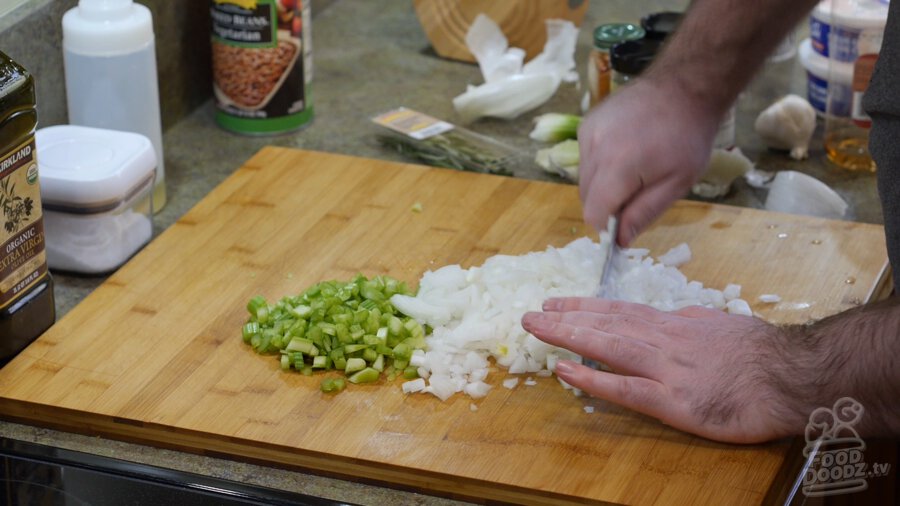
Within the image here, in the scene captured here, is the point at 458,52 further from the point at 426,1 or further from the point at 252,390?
the point at 252,390

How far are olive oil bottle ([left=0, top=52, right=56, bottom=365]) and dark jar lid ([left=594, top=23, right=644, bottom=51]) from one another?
0.93 meters

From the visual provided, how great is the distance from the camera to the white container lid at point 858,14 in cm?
189

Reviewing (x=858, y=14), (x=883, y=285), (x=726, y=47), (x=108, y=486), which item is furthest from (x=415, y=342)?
(x=858, y=14)

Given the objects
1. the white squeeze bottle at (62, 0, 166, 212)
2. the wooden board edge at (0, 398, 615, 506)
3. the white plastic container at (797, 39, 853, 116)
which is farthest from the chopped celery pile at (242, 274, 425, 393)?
the white plastic container at (797, 39, 853, 116)

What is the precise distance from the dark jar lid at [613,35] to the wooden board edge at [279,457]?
3.03ft

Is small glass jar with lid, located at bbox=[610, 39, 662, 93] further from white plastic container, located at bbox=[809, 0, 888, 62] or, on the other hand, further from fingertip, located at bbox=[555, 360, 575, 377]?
fingertip, located at bbox=[555, 360, 575, 377]

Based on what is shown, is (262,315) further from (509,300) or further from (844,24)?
(844,24)

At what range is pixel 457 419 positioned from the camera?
129cm

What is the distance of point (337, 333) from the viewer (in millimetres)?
1367

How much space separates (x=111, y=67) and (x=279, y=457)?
2.06 feet

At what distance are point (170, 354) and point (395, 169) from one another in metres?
0.54

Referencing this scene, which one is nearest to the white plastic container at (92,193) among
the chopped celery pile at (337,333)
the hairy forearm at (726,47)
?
the chopped celery pile at (337,333)

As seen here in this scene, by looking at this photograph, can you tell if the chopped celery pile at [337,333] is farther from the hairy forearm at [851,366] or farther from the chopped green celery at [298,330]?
the hairy forearm at [851,366]

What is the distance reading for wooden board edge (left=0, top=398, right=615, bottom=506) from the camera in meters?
1.21
